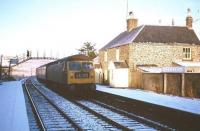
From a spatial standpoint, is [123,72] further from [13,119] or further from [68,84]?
[13,119]

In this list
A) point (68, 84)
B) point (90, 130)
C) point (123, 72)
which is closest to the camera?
point (90, 130)

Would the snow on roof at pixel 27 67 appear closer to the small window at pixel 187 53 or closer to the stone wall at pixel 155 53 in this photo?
the stone wall at pixel 155 53

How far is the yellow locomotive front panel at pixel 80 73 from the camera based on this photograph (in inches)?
884

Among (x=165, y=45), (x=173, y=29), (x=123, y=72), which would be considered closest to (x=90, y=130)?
(x=123, y=72)

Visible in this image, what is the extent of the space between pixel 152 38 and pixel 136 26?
18.3 ft

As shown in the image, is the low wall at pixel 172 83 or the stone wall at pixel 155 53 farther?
the stone wall at pixel 155 53

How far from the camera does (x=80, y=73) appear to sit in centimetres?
2284

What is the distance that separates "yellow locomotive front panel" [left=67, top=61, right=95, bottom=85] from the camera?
2245 cm

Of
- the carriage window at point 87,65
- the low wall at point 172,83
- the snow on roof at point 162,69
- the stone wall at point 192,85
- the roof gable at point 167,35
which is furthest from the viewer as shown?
the roof gable at point 167,35

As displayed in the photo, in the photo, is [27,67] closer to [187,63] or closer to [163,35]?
[163,35]

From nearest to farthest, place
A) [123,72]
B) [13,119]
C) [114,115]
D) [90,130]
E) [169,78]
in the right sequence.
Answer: [90,130], [13,119], [114,115], [169,78], [123,72]

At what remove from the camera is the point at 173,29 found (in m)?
40.1

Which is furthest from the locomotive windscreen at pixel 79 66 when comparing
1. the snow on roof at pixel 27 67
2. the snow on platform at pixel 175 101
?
the snow on roof at pixel 27 67

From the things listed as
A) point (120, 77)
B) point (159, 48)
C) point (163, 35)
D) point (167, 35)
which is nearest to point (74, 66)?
point (120, 77)
